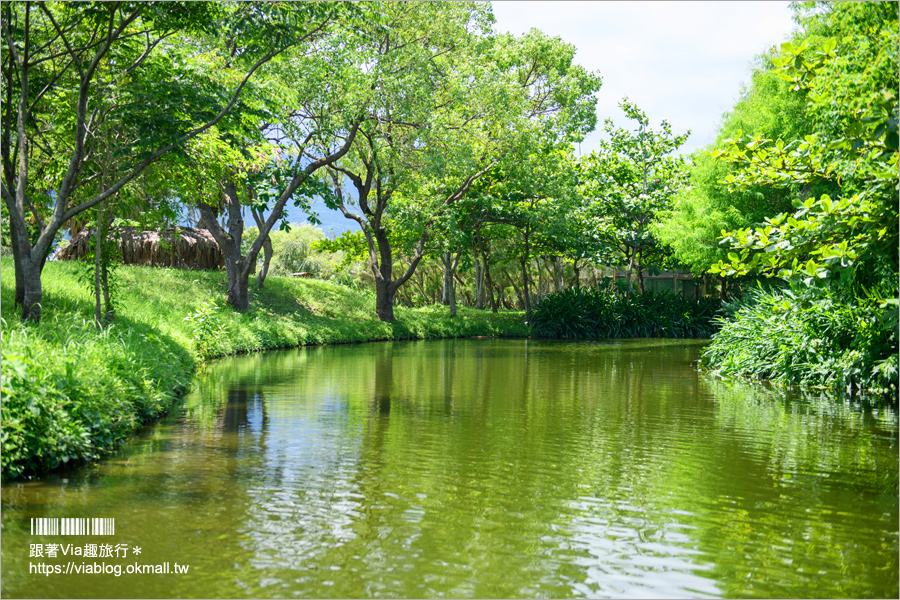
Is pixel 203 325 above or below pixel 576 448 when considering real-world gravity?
above

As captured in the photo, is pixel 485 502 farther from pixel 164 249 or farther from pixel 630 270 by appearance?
pixel 630 270

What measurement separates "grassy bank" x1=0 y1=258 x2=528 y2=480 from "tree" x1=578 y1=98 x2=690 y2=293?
20.4ft

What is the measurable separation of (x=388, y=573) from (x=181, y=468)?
3.19m

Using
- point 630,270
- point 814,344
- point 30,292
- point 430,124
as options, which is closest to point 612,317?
point 630,270

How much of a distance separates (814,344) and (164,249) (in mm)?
21836

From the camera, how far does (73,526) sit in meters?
5.21

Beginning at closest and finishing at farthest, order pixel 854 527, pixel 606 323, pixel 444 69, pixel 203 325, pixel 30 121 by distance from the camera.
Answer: pixel 854 527
pixel 30 121
pixel 203 325
pixel 444 69
pixel 606 323

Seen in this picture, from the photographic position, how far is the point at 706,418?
10.1 m

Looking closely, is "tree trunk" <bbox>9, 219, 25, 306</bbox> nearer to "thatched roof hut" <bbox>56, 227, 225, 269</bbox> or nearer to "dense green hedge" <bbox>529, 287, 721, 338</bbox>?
"thatched roof hut" <bbox>56, 227, 225, 269</bbox>

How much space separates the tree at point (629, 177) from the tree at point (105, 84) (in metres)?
21.9

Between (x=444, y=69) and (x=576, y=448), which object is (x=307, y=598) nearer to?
(x=576, y=448)

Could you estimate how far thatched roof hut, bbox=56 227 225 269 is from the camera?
2598 centimetres

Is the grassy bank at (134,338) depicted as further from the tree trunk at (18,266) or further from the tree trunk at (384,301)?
the tree trunk at (384,301)

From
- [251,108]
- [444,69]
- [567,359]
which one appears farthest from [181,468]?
[444,69]
